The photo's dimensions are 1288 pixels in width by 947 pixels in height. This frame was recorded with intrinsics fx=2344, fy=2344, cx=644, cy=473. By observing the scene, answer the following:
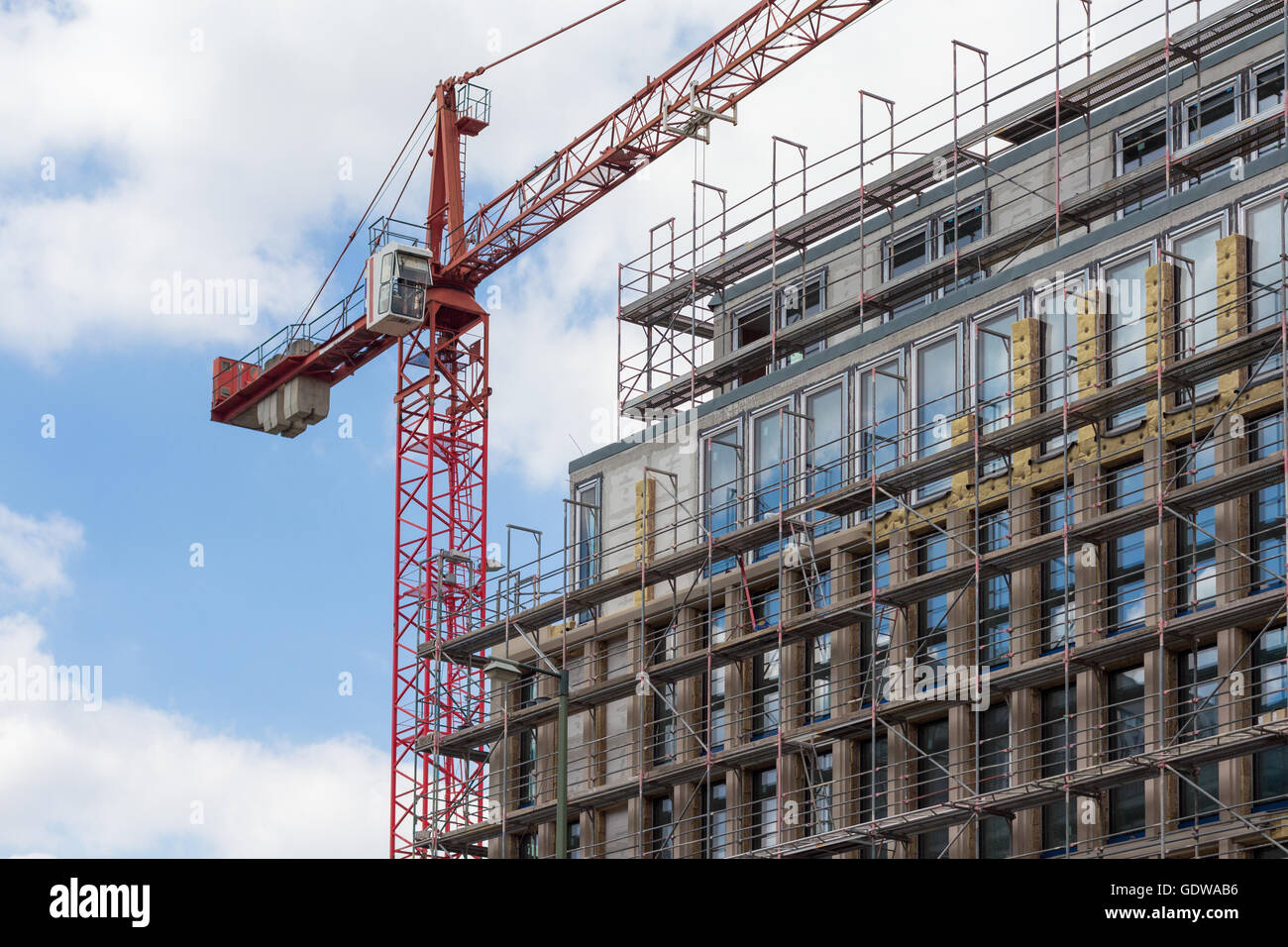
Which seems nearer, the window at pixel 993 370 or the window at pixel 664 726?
the window at pixel 993 370

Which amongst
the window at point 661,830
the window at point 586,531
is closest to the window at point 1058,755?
the window at point 661,830

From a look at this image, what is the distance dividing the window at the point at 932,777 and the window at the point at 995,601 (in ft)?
5.81

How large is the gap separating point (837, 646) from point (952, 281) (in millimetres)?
11190

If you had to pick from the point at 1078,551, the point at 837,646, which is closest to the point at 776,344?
the point at 837,646

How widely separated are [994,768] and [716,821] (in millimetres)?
7913

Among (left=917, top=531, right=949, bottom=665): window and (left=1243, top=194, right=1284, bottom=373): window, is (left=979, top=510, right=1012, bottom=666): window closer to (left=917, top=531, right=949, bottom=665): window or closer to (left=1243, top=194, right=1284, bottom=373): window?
(left=917, top=531, right=949, bottom=665): window

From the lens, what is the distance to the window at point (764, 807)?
4650 cm

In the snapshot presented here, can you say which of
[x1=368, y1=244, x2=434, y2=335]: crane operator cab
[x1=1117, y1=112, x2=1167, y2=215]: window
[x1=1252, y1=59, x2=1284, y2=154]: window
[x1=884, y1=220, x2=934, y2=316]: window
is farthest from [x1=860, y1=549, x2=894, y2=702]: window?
[x1=368, y1=244, x2=434, y2=335]: crane operator cab

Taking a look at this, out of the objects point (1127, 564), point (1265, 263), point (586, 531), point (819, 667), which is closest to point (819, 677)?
point (819, 667)

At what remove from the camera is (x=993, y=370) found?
4478 cm

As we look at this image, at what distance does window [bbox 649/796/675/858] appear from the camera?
159ft

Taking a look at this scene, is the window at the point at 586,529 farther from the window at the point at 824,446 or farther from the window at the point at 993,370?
the window at the point at 993,370
